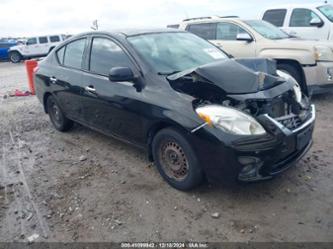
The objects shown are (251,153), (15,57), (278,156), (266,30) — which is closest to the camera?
(251,153)

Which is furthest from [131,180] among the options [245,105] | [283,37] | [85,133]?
[283,37]

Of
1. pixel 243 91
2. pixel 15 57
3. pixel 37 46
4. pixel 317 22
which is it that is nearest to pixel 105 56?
pixel 243 91

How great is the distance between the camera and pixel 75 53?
4.79 metres

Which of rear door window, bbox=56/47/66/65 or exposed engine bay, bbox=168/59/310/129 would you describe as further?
rear door window, bbox=56/47/66/65

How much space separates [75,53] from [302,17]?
20.9 ft

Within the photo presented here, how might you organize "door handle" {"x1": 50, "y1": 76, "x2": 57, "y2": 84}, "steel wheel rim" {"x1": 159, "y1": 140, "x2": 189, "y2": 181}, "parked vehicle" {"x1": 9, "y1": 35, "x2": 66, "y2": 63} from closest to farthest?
"steel wheel rim" {"x1": 159, "y1": 140, "x2": 189, "y2": 181}
"door handle" {"x1": 50, "y1": 76, "x2": 57, "y2": 84}
"parked vehicle" {"x1": 9, "y1": 35, "x2": 66, "y2": 63}

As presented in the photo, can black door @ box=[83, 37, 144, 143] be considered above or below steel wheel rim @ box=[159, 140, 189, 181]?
above

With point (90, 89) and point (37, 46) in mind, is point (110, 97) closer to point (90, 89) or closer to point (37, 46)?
point (90, 89)

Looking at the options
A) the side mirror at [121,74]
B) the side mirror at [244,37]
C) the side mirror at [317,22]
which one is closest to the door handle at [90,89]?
the side mirror at [121,74]

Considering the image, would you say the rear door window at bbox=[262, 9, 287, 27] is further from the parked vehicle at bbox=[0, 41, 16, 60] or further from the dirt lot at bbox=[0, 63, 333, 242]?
the parked vehicle at bbox=[0, 41, 16, 60]

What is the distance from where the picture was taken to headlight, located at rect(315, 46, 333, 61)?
6285 mm

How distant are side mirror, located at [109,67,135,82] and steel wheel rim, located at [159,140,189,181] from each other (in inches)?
32.2

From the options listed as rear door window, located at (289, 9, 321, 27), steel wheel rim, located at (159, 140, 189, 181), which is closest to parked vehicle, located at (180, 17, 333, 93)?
rear door window, located at (289, 9, 321, 27)

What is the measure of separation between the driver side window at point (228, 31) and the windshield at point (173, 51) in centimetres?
333
